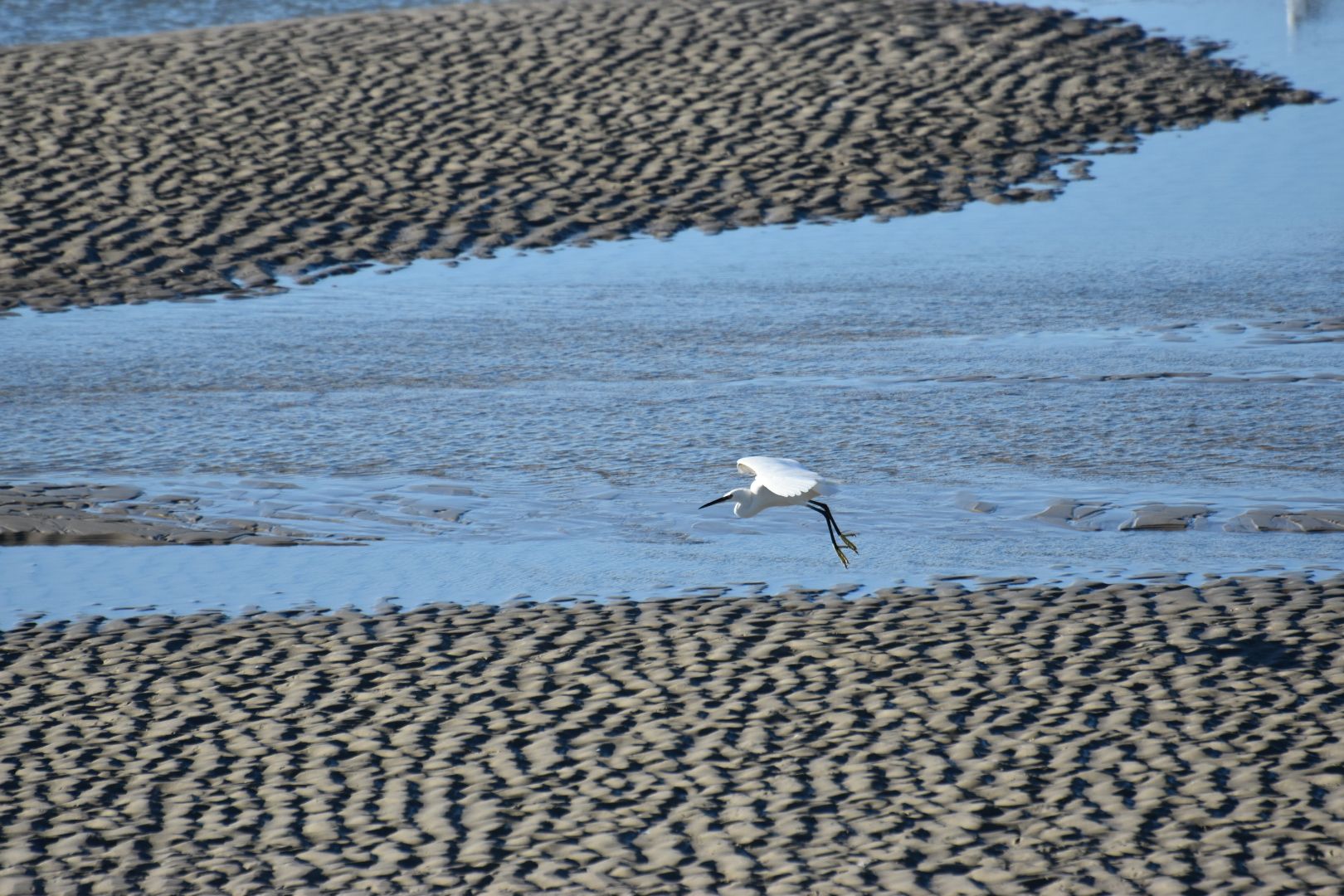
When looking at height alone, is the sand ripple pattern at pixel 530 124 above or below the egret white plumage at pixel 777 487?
above

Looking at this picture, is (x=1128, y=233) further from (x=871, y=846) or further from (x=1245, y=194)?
(x=871, y=846)

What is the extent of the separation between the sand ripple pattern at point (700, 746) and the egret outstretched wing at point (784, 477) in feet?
2.37

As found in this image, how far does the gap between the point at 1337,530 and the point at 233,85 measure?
38.4ft

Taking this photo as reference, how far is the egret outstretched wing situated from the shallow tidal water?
898mm

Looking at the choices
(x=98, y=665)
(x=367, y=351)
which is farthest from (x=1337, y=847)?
(x=367, y=351)

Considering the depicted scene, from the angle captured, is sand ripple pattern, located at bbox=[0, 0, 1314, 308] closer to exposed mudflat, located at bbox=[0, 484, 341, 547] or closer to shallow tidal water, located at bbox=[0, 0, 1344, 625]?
shallow tidal water, located at bbox=[0, 0, 1344, 625]

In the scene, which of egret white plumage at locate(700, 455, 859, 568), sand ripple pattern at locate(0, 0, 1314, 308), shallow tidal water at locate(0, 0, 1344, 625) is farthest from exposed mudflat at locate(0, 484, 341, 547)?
sand ripple pattern at locate(0, 0, 1314, 308)

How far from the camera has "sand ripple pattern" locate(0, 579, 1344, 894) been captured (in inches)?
231

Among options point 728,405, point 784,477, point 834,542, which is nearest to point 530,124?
point 728,405

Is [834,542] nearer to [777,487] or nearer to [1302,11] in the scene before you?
[777,487]

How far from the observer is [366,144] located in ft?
→ 50.9

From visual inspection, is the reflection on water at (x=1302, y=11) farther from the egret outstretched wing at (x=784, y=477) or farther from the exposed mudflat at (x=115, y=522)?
the exposed mudflat at (x=115, y=522)

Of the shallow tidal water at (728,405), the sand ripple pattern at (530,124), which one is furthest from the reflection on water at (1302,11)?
the shallow tidal water at (728,405)

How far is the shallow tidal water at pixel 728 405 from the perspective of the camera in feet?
27.8
